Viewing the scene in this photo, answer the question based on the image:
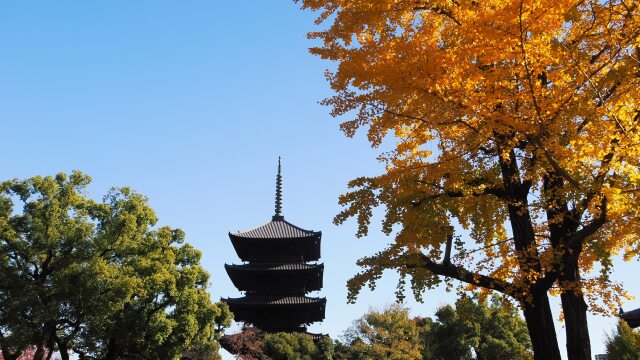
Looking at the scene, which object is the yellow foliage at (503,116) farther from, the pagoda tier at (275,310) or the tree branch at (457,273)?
the pagoda tier at (275,310)

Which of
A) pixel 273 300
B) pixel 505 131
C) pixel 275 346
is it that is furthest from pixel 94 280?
pixel 505 131

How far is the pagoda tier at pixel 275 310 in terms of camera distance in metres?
26.1

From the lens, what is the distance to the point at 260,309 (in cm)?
2645

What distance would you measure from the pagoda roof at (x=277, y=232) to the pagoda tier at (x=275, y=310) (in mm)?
3245

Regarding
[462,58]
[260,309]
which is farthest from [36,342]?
[462,58]

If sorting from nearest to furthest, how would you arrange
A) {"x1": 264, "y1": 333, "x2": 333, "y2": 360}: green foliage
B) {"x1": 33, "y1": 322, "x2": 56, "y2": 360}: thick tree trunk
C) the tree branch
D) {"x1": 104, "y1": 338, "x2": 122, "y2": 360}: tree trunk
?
the tree branch
{"x1": 33, "y1": 322, "x2": 56, "y2": 360}: thick tree trunk
{"x1": 104, "y1": 338, "x2": 122, "y2": 360}: tree trunk
{"x1": 264, "y1": 333, "x2": 333, "y2": 360}: green foliage

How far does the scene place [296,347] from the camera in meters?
23.4

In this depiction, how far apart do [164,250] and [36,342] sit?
5.03 metres

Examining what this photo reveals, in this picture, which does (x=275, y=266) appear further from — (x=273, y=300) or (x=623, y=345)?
(x=623, y=345)

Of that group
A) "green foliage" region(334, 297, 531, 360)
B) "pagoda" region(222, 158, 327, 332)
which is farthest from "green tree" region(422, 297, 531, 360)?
"pagoda" region(222, 158, 327, 332)

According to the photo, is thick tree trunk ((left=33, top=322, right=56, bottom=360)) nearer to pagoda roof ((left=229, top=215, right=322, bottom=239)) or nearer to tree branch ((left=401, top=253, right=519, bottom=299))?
pagoda roof ((left=229, top=215, right=322, bottom=239))

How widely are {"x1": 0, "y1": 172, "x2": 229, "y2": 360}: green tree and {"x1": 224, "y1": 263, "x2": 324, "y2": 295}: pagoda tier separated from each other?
7533 millimetres

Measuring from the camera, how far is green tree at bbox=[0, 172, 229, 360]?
51.9 feet

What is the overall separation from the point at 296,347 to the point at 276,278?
4999 mm
